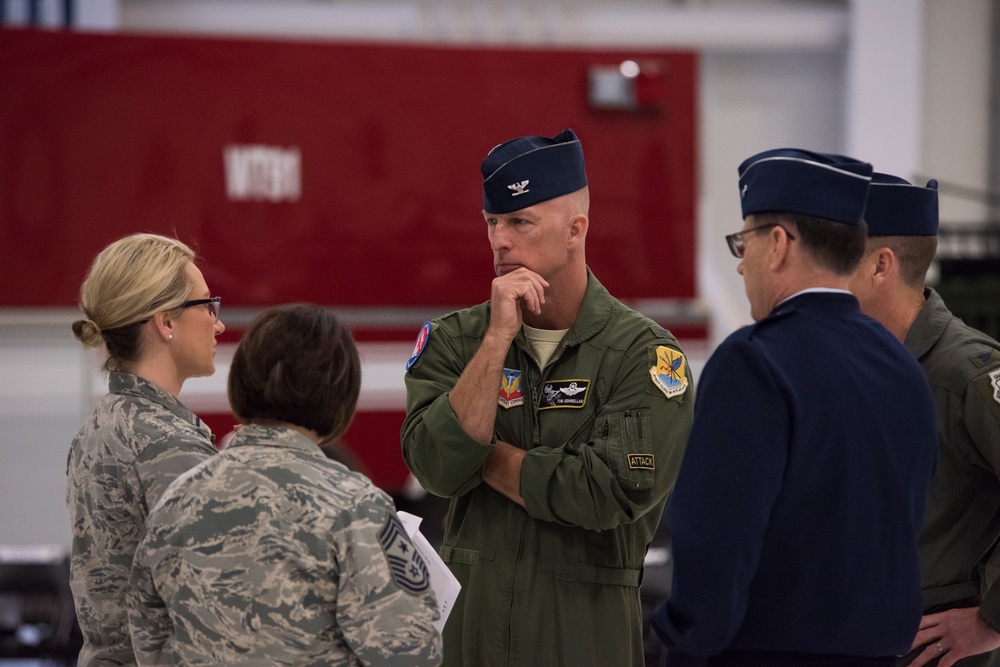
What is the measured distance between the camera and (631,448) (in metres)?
2.15

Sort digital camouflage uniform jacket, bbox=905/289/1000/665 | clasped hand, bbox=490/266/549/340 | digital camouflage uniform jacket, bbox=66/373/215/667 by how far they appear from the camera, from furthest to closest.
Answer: digital camouflage uniform jacket, bbox=905/289/1000/665, clasped hand, bbox=490/266/549/340, digital camouflage uniform jacket, bbox=66/373/215/667

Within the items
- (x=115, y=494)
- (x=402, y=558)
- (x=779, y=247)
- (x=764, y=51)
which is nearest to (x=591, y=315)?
(x=779, y=247)

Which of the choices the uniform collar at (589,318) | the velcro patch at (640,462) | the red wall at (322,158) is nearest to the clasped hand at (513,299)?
the uniform collar at (589,318)

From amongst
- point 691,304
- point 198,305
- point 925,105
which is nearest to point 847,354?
point 198,305

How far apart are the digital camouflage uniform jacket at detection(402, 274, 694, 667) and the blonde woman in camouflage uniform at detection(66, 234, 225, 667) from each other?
0.49 metres

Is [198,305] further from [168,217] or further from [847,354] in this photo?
[168,217]

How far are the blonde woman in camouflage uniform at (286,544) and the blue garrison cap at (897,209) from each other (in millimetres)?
1276

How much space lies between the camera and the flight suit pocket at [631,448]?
6.97 feet

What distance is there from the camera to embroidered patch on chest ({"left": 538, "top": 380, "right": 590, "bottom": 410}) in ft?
7.48

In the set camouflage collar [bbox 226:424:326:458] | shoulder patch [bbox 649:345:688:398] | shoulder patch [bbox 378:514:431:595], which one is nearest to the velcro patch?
shoulder patch [bbox 649:345:688:398]

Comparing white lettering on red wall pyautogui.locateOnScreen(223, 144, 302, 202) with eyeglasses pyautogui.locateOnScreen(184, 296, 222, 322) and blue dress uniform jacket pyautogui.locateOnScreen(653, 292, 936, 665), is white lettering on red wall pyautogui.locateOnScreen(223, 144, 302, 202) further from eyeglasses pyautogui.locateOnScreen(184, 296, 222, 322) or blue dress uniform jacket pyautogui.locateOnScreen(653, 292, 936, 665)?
blue dress uniform jacket pyautogui.locateOnScreen(653, 292, 936, 665)

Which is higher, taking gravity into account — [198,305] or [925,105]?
[925,105]

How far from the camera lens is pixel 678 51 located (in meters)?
5.12

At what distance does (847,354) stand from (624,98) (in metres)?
3.53
